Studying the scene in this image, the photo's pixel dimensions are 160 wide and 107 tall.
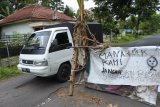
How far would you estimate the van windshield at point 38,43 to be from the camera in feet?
29.4

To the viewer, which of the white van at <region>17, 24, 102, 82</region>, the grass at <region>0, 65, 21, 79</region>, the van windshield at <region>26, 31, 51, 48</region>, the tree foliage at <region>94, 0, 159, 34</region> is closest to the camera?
the white van at <region>17, 24, 102, 82</region>

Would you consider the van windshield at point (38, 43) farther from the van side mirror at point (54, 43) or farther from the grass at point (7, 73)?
the grass at point (7, 73)

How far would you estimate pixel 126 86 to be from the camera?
7367 mm

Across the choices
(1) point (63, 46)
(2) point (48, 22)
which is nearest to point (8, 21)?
(2) point (48, 22)

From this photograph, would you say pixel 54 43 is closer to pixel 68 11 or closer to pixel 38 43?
pixel 38 43

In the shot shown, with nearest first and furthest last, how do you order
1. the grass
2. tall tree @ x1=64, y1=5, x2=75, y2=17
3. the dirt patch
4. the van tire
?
the dirt patch, the van tire, the grass, tall tree @ x1=64, y1=5, x2=75, y2=17

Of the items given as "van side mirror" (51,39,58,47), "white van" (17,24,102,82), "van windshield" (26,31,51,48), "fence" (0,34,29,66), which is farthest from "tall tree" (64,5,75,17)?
"van side mirror" (51,39,58,47)

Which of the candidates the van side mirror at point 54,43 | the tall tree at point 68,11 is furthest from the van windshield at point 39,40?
the tall tree at point 68,11

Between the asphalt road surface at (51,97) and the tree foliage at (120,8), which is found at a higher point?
the tree foliage at (120,8)

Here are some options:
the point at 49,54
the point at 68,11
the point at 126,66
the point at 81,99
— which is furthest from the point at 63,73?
the point at 68,11

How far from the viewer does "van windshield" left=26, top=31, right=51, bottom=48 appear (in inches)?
357

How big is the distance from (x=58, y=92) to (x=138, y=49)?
10.5ft

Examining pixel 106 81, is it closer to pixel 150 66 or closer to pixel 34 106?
pixel 150 66

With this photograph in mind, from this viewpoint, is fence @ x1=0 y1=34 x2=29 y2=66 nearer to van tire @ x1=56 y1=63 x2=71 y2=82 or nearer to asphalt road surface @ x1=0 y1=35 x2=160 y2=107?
asphalt road surface @ x1=0 y1=35 x2=160 y2=107
